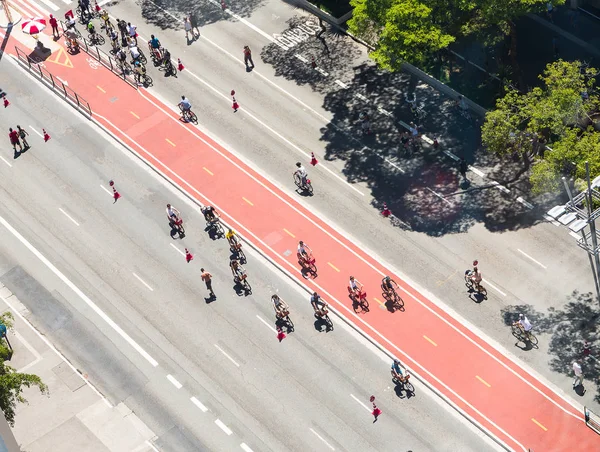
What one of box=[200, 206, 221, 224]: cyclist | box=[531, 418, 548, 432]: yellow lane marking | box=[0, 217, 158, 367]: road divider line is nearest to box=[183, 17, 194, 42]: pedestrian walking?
box=[200, 206, 221, 224]: cyclist

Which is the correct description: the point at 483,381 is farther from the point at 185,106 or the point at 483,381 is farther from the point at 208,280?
the point at 185,106

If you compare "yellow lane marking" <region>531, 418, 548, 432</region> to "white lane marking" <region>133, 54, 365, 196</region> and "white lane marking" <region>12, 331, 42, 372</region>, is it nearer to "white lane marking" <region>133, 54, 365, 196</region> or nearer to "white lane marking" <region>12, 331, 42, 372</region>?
"white lane marking" <region>133, 54, 365, 196</region>

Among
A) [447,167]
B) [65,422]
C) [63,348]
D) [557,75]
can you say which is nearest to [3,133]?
[63,348]

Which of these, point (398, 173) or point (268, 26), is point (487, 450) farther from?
point (268, 26)

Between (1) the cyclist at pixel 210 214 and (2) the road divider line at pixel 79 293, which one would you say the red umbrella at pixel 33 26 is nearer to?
(2) the road divider line at pixel 79 293

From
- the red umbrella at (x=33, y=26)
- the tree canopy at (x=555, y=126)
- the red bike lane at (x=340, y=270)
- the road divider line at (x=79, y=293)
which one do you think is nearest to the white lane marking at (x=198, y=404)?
the road divider line at (x=79, y=293)

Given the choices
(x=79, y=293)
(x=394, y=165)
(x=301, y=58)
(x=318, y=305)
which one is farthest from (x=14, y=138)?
(x=394, y=165)
